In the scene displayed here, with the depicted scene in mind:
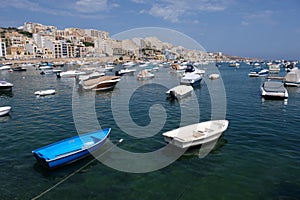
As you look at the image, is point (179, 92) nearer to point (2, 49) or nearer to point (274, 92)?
point (274, 92)

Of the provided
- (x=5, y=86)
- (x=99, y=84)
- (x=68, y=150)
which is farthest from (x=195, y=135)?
(x=5, y=86)

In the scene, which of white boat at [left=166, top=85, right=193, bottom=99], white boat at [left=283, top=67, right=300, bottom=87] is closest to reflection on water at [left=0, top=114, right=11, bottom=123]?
white boat at [left=166, top=85, right=193, bottom=99]

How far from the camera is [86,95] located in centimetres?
3356

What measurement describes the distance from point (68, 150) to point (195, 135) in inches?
302

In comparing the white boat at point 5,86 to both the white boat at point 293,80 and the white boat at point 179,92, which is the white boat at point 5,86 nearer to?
the white boat at point 179,92

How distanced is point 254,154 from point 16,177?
13044mm

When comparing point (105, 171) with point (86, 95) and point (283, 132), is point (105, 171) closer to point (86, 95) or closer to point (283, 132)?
point (283, 132)

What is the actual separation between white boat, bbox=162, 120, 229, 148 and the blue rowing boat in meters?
4.26

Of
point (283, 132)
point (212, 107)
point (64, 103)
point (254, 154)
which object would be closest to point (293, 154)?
point (254, 154)

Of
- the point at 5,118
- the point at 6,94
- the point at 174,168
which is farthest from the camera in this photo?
the point at 6,94

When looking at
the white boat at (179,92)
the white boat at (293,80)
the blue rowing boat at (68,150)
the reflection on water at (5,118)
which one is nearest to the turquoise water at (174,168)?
the reflection on water at (5,118)

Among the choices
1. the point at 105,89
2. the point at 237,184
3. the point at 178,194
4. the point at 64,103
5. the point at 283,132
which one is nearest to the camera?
the point at 178,194

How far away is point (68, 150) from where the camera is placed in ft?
40.4

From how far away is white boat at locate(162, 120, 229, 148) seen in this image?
13.2m
